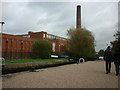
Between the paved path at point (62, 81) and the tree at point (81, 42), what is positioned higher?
the tree at point (81, 42)

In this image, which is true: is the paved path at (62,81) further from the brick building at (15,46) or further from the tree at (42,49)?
the tree at (42,49)

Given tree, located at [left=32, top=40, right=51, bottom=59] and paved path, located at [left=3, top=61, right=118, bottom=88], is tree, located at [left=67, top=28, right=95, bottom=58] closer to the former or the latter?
tree, located at [left=32, top=40, right=51, bottom=59]

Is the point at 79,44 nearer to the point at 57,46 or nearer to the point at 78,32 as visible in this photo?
the point at 78,32

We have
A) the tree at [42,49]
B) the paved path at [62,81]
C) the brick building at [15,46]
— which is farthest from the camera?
the tree at [42,49]

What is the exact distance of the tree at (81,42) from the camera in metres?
42.7

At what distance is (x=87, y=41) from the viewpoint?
42625 millimetres

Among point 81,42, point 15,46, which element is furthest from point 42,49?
point 81,42

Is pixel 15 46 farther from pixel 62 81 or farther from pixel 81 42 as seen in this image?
pixel 62 81

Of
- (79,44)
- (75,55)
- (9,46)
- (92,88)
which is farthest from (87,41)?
(92,88)

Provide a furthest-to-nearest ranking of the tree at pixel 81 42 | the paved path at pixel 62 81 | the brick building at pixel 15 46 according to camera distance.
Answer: the brick building at pixel 15 46 → the tree at pixel 81 42 → the paved path at pixel 62 81

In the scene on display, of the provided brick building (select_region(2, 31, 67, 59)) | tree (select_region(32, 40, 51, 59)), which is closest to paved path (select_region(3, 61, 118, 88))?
brick building (select_region(2, 31, 67, 59))

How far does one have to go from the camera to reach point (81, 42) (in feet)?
141

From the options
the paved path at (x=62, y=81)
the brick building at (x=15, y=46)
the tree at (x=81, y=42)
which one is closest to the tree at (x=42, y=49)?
the brick building at (x=15, y=46)

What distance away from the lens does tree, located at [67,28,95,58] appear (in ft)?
140
